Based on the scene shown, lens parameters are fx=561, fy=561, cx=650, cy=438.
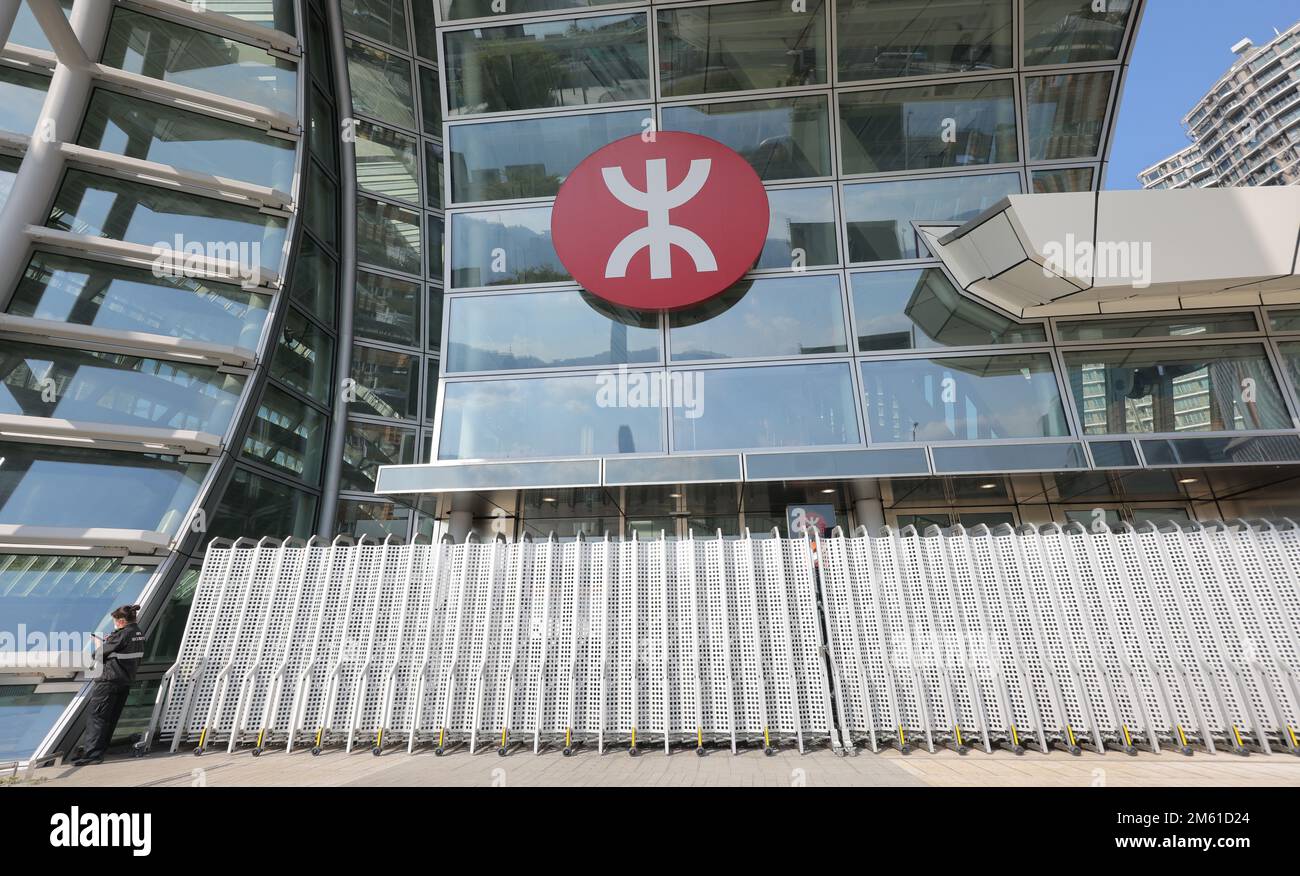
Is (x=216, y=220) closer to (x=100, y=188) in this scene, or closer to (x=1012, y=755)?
(x=100, y=188)

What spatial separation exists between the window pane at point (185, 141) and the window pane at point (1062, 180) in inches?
595

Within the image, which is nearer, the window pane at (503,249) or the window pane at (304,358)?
the window pane at (503,249)

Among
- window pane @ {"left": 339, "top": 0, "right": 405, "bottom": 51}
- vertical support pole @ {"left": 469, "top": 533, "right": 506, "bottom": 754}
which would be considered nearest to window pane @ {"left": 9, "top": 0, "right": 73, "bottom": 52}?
window pane @ {"left": 339, "top": 0, "right": 405, "bottom": 51}

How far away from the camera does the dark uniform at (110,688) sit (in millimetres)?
6703

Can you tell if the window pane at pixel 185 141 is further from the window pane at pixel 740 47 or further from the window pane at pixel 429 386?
the window pane at pixel 740 47

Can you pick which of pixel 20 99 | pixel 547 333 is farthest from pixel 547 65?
pixel 20 99

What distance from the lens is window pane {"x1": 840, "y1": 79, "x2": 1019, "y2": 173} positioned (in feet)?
37.1

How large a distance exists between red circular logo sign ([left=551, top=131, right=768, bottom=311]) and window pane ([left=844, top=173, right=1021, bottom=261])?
2000 millimetres

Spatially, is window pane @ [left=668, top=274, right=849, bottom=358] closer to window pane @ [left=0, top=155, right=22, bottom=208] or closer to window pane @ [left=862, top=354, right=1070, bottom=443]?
window pane @ [left=862, top=354, right=1070, bottom=443]

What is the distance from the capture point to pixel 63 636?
7520mm

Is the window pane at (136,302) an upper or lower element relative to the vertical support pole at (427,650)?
upper

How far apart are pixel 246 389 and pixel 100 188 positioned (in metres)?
4.08

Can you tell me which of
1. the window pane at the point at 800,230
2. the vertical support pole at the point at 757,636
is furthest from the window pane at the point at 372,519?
the window pane at the point at 800,230
